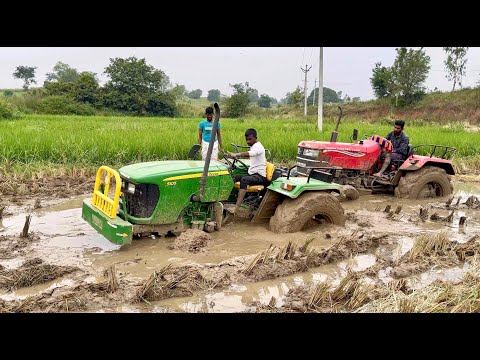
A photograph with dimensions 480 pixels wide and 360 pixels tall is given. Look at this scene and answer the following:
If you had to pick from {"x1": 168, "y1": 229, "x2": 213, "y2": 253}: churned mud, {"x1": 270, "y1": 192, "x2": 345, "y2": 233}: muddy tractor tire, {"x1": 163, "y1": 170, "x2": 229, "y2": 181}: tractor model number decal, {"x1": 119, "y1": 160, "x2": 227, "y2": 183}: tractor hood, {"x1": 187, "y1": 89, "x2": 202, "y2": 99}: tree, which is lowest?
{"x1": 168, "y1": 229, "x2": 213, "y2": 253}: churned mud

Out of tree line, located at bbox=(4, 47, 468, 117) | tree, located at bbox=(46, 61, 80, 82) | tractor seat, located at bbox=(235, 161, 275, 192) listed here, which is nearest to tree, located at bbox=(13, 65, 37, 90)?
tree, located at bbox=(46, 61, 80, 82)

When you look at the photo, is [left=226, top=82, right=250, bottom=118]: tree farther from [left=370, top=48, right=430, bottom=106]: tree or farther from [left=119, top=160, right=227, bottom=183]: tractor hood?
[left=119, top=160, right=227, bottom=183]: tractor hood

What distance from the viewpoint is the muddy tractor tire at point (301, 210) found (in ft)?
20.0

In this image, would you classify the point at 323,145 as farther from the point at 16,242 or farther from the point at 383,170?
the point at 16,242

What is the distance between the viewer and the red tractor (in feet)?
28.7

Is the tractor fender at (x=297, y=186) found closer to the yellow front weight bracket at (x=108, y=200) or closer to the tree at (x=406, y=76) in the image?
the yellow front weight bracket at (x=108, y=200)

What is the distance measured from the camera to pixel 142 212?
5547 millimetres

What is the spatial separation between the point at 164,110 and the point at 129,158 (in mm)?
32415

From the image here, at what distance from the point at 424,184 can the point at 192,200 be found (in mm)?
5265

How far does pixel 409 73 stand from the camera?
41.2 metres

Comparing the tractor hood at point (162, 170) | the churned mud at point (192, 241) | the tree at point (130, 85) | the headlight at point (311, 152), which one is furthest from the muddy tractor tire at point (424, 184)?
the tree at point (130, 85)

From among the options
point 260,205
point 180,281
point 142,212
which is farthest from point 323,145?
point 180,281

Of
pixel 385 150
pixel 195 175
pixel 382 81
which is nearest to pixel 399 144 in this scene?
pixel 385 150

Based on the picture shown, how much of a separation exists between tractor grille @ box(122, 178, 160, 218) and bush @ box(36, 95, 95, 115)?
31.5 metres
